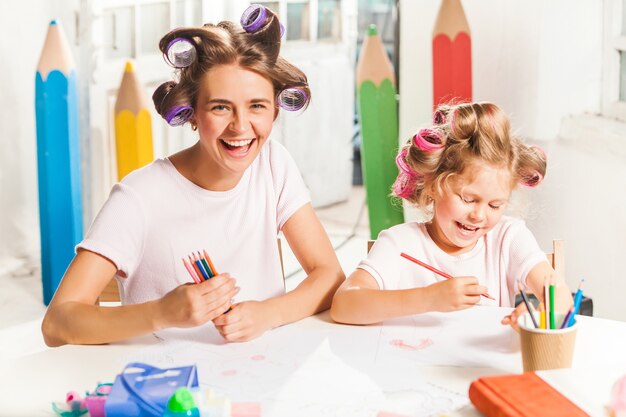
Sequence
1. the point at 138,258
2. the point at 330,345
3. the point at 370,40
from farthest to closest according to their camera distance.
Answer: the point at 370,40
the point at 138,258
the point at 330,345

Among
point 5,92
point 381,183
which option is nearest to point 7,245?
point 5,92

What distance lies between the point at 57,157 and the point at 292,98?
68.1 inches

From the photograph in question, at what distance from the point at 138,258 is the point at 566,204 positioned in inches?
59.0

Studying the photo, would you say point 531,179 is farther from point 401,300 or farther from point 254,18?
point 254,18

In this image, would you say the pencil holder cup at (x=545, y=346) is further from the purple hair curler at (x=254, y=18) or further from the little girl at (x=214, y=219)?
the purple hair curler at (x=254, y=18)

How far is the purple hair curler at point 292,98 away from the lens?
4.95 feet

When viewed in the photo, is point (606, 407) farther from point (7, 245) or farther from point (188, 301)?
point (7, 245)

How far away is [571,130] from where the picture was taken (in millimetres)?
2592

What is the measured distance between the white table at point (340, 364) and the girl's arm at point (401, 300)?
0.02m

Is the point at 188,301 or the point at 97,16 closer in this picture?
the point at 188,301

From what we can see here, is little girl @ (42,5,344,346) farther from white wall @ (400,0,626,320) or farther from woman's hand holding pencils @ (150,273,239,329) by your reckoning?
white wall @ (400,0,626,320)

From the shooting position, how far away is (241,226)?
157 cm

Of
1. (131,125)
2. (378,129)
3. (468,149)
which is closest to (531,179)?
(468,149)

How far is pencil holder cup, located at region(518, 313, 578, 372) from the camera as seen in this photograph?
111cm
